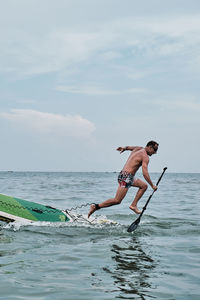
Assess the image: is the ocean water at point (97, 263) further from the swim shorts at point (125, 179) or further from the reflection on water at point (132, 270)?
the swim shorts at point (125, 179)

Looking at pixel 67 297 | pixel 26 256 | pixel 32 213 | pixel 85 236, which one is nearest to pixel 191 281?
pixel 67 297

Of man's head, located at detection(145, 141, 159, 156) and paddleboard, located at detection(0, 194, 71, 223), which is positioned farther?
paddleboard, located at detection(0, 194, 71, 223)

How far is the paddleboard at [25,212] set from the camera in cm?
994

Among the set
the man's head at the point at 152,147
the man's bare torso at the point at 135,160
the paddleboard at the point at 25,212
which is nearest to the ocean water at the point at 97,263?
the paddleboard at the point at 25,212

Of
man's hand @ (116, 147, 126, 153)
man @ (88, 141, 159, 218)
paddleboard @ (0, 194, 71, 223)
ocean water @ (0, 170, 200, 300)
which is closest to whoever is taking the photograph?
ocean water @ (0, 170, 200, 300)

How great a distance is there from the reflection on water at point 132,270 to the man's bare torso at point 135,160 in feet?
7.68

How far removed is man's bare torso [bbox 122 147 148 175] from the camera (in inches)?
367

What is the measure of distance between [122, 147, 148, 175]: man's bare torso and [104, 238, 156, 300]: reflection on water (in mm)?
2342

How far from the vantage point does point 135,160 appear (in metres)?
9.45

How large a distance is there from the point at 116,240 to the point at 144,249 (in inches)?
40.9

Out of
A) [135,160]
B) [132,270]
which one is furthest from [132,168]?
[132,270]

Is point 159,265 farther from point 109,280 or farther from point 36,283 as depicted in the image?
point 36,283

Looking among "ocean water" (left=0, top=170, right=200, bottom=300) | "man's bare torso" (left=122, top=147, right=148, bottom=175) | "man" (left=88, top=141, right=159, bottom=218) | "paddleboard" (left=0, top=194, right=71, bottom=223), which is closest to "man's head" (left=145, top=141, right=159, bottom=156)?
"man" (left=88, top=141, right=159, bottom=218)

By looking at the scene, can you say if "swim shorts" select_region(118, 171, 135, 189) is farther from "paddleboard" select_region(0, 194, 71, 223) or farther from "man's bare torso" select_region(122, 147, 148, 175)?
"paddleboard" select_region(0, 194, 71, 223)
